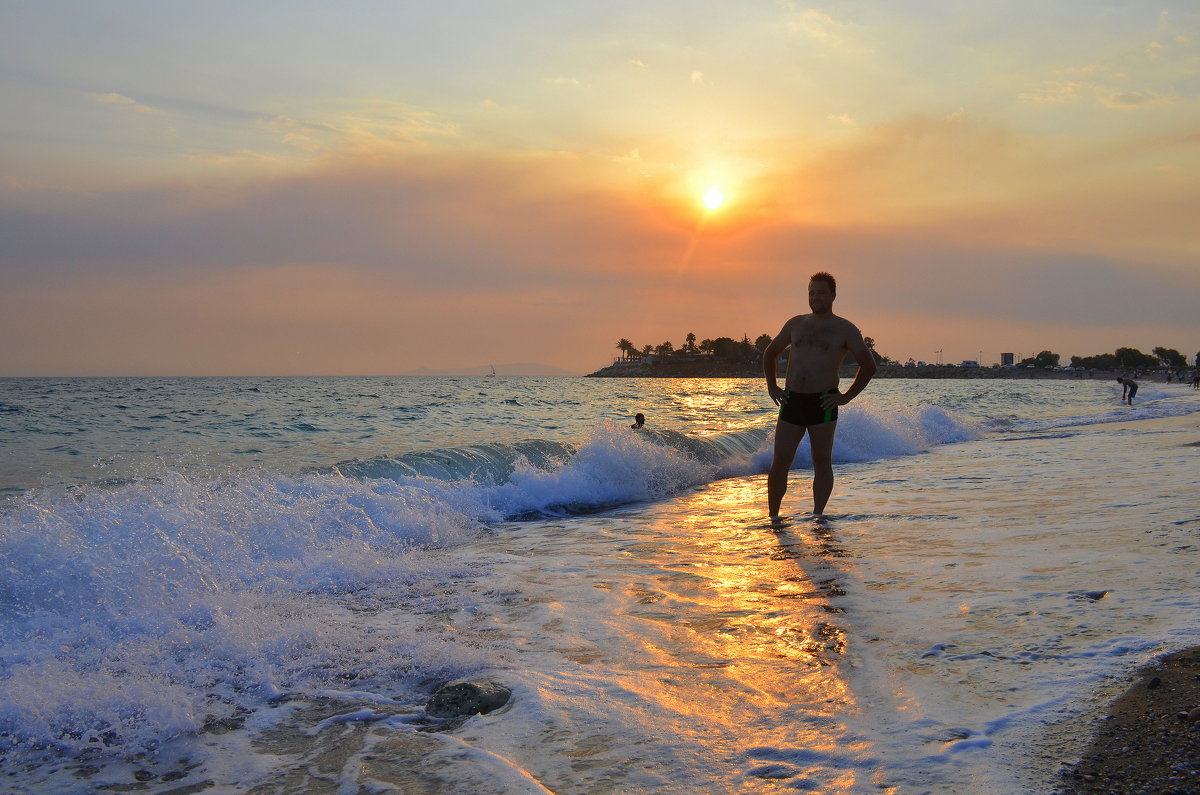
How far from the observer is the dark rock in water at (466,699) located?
9.93ft

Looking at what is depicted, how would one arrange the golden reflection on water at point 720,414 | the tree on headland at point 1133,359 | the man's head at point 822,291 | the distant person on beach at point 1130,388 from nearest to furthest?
the man's head at point 822,291, the golden reflection on water at point 720,414, the distant person on beach at point 1130,388, the tree on headland at point 1133,359

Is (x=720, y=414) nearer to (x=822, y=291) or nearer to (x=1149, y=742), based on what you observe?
(x=822, y=291)

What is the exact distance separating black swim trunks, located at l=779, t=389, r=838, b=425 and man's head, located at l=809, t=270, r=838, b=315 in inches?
34.0

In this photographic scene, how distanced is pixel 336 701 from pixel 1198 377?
82.6 metres

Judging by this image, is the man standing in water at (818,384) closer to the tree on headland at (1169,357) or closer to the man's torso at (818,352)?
the man's torso at (818,352)

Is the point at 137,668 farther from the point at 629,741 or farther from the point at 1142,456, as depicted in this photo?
the point at 1142,456

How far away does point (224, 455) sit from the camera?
45.8 ft

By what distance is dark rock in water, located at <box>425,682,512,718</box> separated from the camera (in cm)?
303

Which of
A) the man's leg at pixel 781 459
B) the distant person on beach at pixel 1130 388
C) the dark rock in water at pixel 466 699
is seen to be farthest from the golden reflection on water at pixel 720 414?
the distant person on beach at pixel 1130 388

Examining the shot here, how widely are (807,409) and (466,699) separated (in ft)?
17.3

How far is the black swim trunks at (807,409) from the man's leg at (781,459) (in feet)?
0.31

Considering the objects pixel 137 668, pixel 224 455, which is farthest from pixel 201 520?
pixel 224 455

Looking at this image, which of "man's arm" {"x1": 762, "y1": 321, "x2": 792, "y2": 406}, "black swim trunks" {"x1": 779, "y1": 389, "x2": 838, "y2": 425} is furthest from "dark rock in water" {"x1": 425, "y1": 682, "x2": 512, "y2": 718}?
"man's arm" {"x1": 762, "y1": 321, "x2": 792, "y2": 406}

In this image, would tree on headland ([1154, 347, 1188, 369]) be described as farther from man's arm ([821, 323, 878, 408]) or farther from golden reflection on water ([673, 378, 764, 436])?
man's arm ([821, 323, 878, 408])
